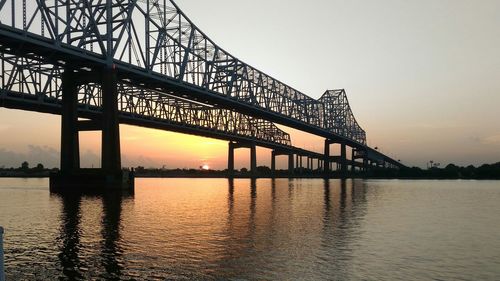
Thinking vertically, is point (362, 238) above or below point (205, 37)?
below

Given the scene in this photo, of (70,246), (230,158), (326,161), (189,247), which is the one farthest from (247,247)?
(230,158)

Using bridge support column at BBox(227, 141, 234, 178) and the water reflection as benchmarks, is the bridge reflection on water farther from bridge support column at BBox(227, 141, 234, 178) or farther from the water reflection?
bridge support column at BBox(227, 141, 234, 178)

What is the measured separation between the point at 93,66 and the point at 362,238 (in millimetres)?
47084

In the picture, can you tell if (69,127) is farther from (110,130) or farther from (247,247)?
(247,247)

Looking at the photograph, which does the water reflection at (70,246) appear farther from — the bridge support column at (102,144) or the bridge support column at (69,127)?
the bridge support column at (69,127)

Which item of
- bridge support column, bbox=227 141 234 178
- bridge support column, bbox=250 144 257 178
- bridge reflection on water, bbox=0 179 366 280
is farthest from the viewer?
bridge support column, bbox=250 144 257 178

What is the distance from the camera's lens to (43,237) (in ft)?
71.8

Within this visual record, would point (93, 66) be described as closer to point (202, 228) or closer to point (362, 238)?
point (202, 228)

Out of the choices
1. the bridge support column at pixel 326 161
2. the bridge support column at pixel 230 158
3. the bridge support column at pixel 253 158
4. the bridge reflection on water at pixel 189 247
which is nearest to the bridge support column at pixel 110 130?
the bridge reflection on water at pixel 189 247

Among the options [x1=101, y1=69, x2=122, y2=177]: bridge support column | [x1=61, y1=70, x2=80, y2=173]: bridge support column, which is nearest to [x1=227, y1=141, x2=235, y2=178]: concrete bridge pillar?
[x1=61, y1=70, x2=80, y2=173]: bridge support column

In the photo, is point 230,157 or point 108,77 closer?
point 108,77

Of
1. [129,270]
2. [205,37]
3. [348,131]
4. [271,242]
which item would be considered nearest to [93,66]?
[205,37]

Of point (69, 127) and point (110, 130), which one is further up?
point (69, 127)

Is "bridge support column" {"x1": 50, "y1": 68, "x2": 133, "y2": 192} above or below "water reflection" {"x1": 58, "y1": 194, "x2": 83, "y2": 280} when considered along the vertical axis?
above
